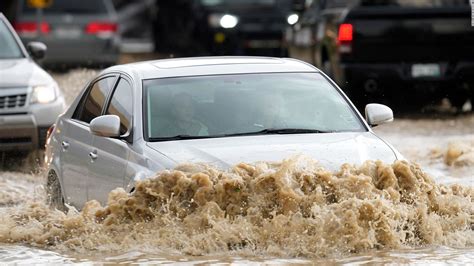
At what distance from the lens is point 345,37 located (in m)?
19.9

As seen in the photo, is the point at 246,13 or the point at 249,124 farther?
the point at 246,13

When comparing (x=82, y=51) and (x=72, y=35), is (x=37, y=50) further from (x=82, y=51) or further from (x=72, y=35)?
(x=72, y=35)

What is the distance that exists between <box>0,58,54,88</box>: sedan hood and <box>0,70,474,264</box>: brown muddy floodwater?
6.20m

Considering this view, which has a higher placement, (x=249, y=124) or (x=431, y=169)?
(x=249, y=124)

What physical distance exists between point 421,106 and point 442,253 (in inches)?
539

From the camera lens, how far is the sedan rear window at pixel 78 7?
96.6 feet

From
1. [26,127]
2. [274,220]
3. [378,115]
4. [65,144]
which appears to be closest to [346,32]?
[26,127]

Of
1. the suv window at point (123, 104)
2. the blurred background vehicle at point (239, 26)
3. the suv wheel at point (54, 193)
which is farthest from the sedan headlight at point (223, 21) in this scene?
the suv window at point (123, 104)

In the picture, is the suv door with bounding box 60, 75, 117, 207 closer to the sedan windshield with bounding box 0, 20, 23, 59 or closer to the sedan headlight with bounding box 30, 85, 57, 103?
the sedan headlight with bounding box 30, 85, 57, 103

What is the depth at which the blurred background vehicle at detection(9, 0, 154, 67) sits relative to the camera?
2869 cm

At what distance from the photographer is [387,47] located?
65.3 feet

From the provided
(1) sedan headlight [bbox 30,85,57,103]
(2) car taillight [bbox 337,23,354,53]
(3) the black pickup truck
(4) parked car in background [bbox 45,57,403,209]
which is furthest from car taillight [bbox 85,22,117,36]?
(4) parked car in background [bbox 45,57,403,209]

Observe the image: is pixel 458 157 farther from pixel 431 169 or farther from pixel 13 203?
pixel 13 203

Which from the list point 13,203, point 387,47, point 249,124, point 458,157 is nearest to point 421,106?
point 387,47
